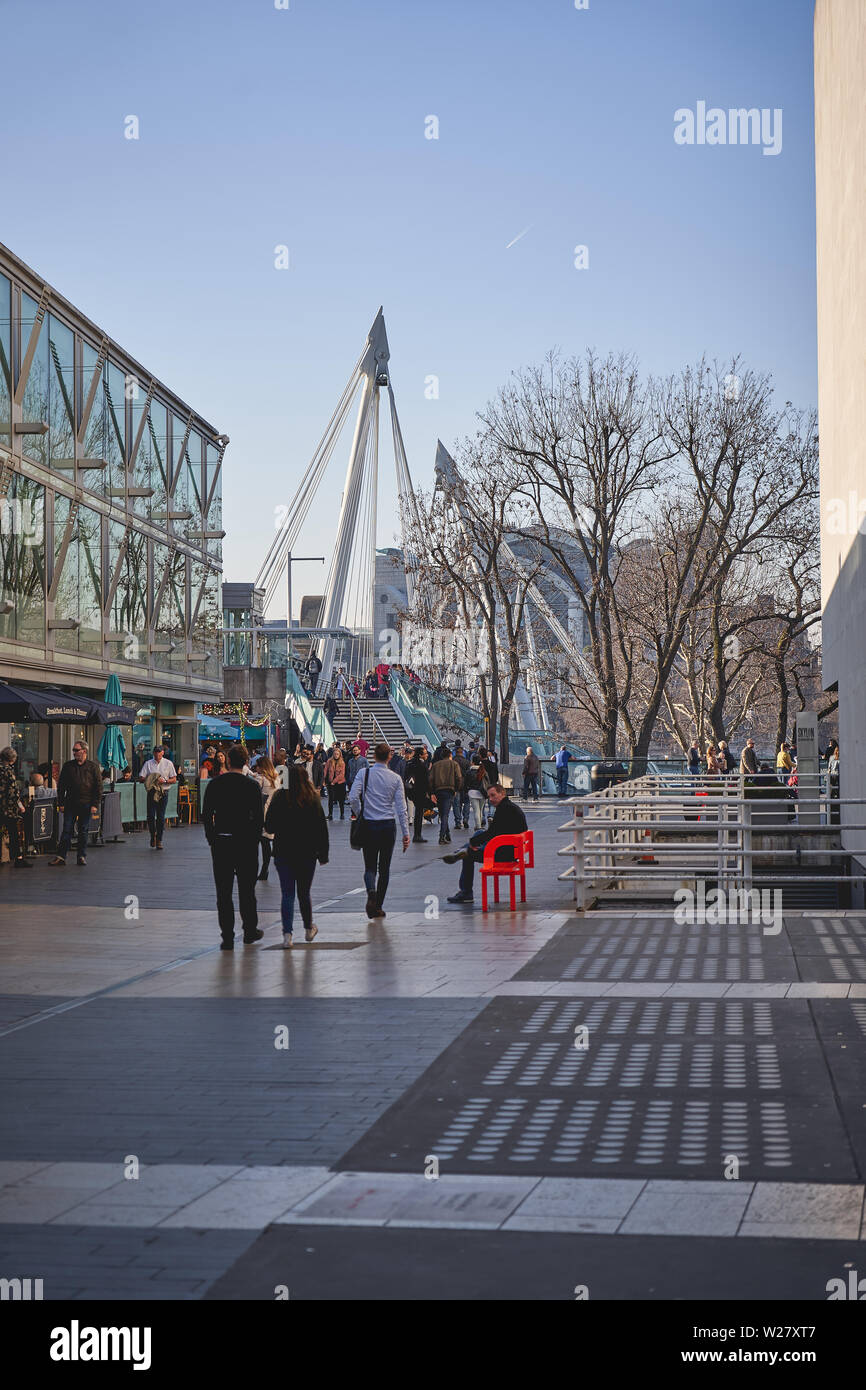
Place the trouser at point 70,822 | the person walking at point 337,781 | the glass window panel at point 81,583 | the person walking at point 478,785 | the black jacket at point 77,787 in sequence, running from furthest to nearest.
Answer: the person walking at point 337,781, the glass window panel at point 81,583, the person walking at point 478,785, the black jacket at point 77,787, the trouser at point 70,822

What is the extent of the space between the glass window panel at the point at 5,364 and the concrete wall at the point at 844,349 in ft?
48.6

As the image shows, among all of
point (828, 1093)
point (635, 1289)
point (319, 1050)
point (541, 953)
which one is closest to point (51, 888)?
point (541, 953)

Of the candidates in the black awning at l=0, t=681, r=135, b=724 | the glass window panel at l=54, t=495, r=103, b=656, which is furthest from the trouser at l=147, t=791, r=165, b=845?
the glass window panel at l=54, t=495, r=103, b=656

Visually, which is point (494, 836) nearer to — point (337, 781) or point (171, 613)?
point (337, 781)

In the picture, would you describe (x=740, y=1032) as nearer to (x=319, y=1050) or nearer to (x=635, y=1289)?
(x=319, y=1050)

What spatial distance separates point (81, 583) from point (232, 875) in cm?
2100

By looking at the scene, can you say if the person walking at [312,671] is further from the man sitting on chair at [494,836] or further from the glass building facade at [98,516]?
the man sitting on chair at [494,836]

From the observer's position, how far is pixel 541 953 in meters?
11.9

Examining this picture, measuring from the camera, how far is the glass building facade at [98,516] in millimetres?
28469

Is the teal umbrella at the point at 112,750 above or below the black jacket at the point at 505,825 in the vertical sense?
above

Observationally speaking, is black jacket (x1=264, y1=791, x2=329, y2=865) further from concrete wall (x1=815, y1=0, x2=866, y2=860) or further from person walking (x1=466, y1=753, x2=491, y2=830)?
person walking (x1=466, y1=753, x2=491, y2=830)

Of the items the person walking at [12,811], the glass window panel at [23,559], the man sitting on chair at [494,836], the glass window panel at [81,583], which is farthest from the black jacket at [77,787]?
the man sitting on chair at [494,836]

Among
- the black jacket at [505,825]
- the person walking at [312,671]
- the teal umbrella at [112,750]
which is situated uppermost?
the person walking at [312,671]

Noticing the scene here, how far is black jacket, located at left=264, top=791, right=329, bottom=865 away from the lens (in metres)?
12.8
